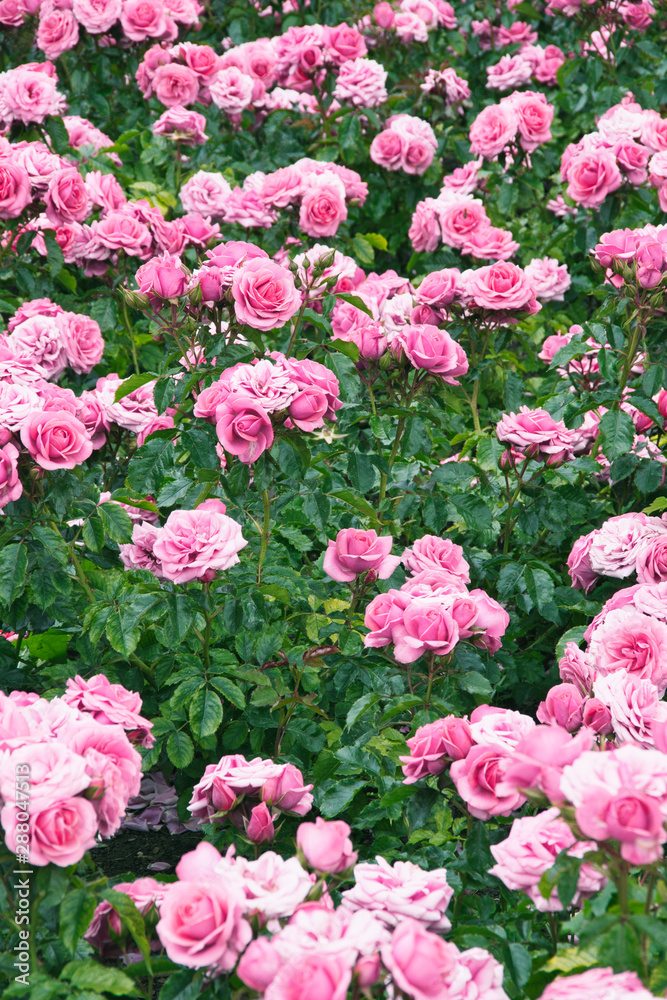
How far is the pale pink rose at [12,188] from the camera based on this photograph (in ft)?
10.2

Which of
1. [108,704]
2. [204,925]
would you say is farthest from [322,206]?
[204,925]

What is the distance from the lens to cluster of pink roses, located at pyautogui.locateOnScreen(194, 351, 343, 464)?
2.01 meters

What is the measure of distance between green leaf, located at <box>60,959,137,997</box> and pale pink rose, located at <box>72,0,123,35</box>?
4.05 meters

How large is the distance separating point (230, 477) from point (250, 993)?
42.7 inches

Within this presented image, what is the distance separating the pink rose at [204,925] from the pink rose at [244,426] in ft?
3.07

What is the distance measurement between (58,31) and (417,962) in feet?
14.1

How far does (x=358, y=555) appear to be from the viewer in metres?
2.18

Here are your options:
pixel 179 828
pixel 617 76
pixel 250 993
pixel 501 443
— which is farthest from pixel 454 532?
pixel 617 76

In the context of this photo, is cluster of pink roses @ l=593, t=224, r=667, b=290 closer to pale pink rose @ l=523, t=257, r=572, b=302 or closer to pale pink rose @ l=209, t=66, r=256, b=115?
pale pink rose @ l=523, t=257, r=572, b=302

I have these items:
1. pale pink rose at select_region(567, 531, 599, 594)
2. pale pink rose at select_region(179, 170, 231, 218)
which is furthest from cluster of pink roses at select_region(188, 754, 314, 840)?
pale pink rose at select_region(179, 170, 231, 218)

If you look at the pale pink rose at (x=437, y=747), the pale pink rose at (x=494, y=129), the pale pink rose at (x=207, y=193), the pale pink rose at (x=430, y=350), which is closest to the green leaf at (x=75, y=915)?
the pale pink rose at (x=437, y=747)

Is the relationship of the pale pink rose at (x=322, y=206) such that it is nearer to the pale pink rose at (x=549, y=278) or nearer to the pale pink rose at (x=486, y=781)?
the pale pink rose at (x=549, y=278)

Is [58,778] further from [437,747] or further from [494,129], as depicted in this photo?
[494,129]

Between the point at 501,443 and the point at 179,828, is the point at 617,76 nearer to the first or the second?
the point at 501,443
